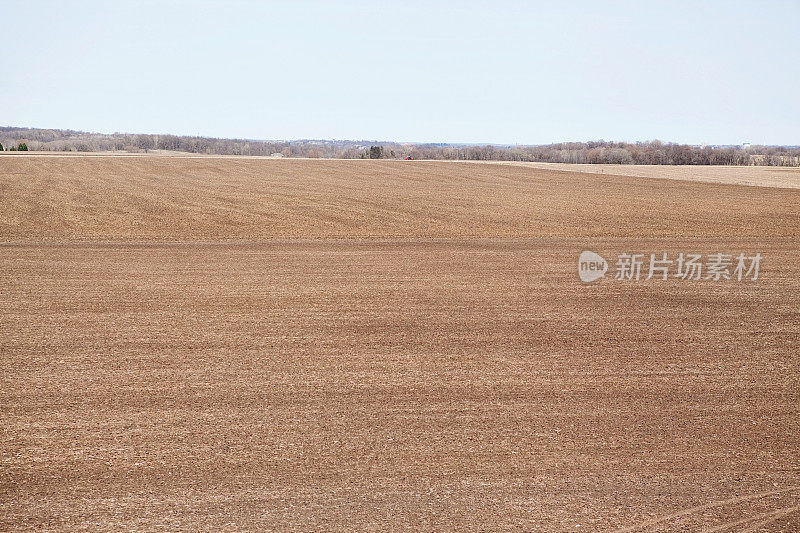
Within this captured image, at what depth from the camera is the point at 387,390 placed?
30.5 ft

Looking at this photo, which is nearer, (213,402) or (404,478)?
(404,478)

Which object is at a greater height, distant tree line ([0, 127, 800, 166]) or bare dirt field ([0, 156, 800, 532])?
distant tree line ([0, 127, 800, 166])

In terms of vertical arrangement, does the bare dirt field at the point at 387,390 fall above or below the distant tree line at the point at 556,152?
below

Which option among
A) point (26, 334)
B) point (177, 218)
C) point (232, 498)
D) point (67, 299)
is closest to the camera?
point (232, 498)

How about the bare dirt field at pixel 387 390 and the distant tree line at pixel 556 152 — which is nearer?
the bare dirt field at pixel 387 390

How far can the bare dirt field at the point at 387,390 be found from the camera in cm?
654

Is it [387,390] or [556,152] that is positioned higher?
[556,152]

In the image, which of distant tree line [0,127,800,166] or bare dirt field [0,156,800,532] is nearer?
bare dirt field [0,156,800,532]

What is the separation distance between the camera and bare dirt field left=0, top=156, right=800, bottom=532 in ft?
21.5

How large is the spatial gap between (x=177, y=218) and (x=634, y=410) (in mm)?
22603

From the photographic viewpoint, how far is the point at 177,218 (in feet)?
91.8

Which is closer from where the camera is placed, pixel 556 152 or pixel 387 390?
pixel 387 390

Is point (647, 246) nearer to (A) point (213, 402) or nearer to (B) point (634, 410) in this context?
(B) point (634, 410)

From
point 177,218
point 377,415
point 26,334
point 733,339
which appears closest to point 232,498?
point 377,415
